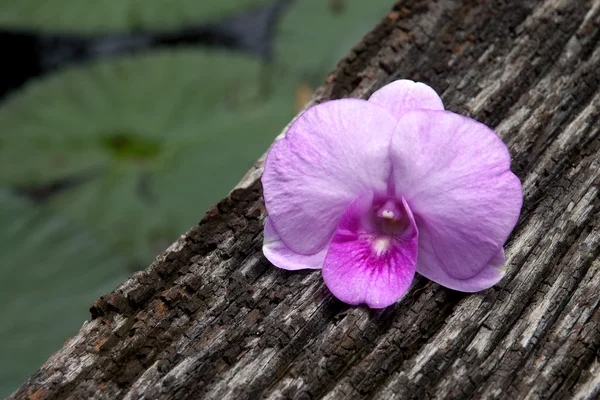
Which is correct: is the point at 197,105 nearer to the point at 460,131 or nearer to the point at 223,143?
the point at 223,143

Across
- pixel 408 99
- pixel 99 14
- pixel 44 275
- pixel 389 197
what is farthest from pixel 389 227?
pixel 99 14

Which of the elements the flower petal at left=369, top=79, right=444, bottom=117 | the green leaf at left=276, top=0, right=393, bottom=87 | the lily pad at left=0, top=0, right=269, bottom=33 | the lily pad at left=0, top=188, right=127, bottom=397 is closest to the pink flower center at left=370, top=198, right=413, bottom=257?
the flower petal at left=369, top=79, right=444, bottom=117

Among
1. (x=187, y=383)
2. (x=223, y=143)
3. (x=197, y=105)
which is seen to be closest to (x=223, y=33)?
(x=197, y=105)

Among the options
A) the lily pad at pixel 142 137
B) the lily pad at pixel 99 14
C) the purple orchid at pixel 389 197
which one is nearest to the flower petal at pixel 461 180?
the purple orchid at pixel 389 197

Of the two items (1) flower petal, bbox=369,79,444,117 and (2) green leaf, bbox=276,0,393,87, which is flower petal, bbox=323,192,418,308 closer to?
(1) flower petal, bbox=369,79,444,117

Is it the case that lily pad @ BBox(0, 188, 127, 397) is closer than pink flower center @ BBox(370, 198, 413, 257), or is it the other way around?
pink flower center @ BBox(370, 198, 413, 257)

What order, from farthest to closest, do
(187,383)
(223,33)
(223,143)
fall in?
(223,33) → (223,143) → (187,383)
